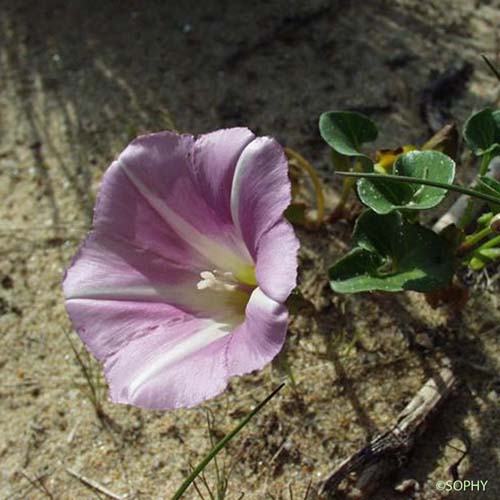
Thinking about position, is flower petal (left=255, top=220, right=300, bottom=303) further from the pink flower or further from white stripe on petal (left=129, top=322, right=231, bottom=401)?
white stripe on petal (left=129, top=322, right=231, bottom=401)

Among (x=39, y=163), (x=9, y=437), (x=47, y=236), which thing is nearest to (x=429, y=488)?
(x=9, y=437)

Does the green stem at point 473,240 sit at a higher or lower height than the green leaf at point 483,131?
lower

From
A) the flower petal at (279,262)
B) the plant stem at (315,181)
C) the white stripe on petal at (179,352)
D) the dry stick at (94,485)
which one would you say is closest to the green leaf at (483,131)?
the plant stem at (315,181)

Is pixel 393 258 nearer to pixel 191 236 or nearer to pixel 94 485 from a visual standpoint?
pixel 191 236

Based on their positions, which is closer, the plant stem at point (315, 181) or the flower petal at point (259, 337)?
the flower petal at point (259, 337)

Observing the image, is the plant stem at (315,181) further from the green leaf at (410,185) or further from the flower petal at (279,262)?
the flower petal at (279,262)

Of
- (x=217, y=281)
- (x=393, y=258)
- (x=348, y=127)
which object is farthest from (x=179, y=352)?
(x=348, y=127)

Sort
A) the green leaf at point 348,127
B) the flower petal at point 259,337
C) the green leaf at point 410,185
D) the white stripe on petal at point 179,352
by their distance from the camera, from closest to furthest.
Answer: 1. the flower petal at point 259,337
2. the white stripe on petal at point 179,352
3. the green leaf at point 410,185
4. the green leaf at point 348,127
